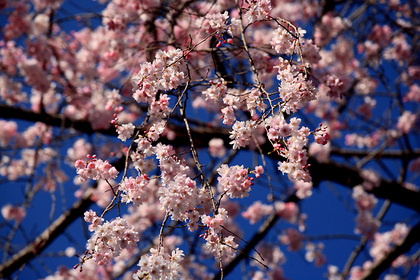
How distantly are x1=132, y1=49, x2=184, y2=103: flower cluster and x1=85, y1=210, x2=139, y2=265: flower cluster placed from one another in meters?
0.62

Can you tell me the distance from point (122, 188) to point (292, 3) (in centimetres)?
642

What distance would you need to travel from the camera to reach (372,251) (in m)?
7.81

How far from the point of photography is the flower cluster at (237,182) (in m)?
1.57

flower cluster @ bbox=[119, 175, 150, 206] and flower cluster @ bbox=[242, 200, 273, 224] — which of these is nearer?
flower cluster @ bbox=[119, 175, 150, 206]

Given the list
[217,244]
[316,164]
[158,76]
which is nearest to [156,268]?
[217,244]

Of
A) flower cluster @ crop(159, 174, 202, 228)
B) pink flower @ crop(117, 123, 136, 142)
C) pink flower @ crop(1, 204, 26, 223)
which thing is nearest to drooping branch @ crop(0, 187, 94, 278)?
pink flower @ crop(1, 204, 26, 223)

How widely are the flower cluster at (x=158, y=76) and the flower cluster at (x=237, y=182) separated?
54cm

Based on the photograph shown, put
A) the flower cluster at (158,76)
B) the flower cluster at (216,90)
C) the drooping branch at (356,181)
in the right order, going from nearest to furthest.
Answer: the flower cluster at (158,76), the flower cluster at (216,90), the drooping branch at (356,181)

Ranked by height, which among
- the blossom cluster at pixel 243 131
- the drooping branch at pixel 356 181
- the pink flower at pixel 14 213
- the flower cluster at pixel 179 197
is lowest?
the flower cluster at pixel 179 197

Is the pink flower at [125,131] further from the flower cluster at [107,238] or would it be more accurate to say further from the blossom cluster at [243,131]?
the blossom cluster at [243,131]

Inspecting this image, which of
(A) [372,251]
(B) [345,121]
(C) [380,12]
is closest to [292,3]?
(B) [345,121]

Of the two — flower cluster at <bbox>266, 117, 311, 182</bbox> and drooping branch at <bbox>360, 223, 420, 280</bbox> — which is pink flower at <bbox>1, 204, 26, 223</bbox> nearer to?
drooping branch at <bbox>360, 223, 420, 280</bbox>

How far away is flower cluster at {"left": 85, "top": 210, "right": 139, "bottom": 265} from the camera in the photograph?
1.57 meters

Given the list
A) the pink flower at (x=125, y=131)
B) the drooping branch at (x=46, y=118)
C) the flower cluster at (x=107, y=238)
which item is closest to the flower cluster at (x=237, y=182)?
the flower cluster at (x=107, y=238)
